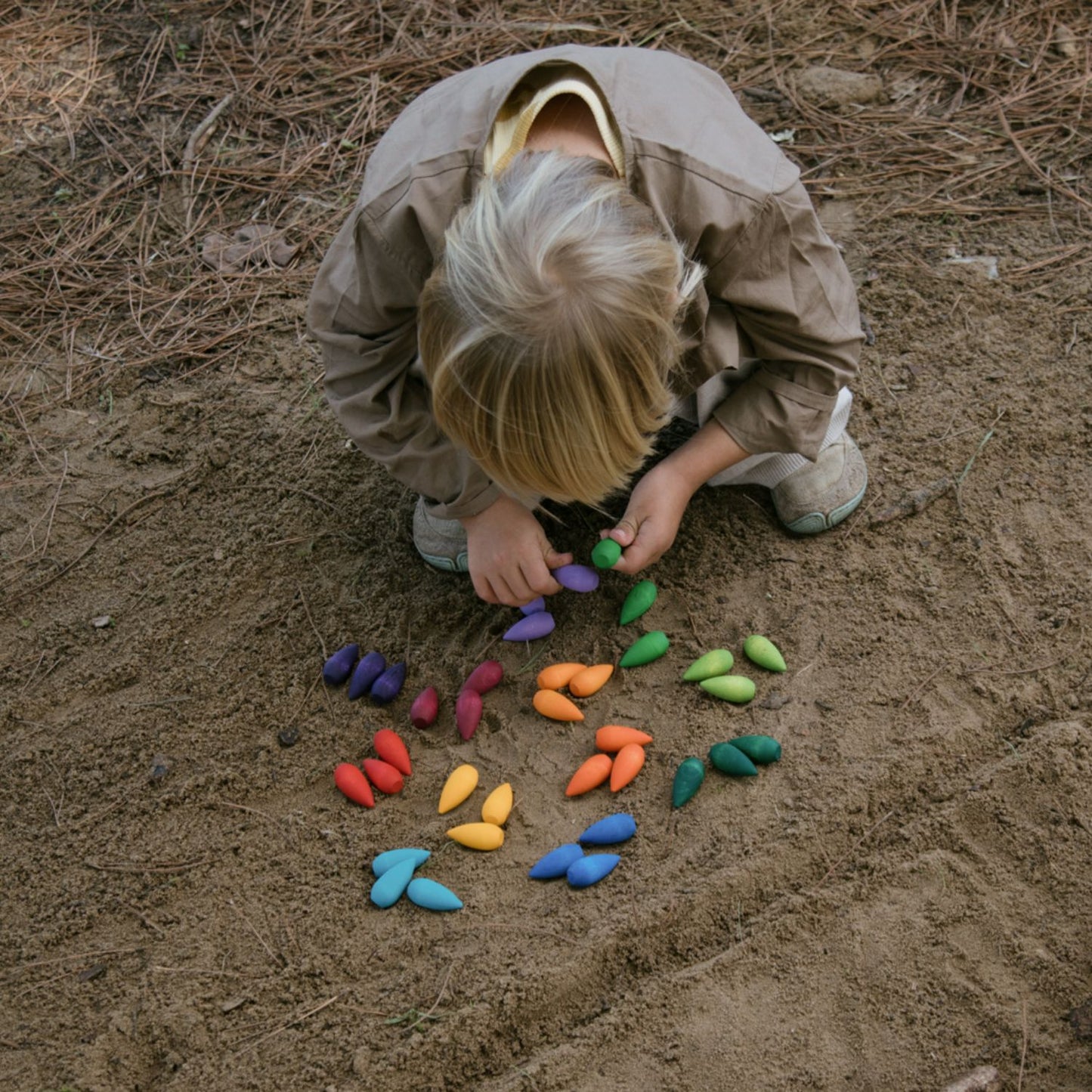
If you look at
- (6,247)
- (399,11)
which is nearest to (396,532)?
(6,247)

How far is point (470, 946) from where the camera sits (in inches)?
74.4

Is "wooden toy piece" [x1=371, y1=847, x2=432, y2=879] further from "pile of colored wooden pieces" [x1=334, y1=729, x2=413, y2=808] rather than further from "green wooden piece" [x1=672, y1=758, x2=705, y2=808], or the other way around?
"green wooden piece" [x1=672, y1=758, x2=705, y2=808]

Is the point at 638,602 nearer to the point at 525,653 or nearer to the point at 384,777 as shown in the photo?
the point at 525,653

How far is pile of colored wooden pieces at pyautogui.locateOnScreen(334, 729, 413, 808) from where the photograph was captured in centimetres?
212

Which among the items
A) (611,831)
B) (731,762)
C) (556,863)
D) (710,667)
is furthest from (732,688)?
(556,863)

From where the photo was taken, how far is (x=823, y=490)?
2379 mm

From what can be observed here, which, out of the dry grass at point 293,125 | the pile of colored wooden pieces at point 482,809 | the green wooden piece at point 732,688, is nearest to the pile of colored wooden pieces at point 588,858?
the pile of colored wooden pieces at point 482,809

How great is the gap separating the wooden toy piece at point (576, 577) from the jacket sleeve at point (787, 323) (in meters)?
0.42

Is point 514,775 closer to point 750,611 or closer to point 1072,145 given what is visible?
point 750,611

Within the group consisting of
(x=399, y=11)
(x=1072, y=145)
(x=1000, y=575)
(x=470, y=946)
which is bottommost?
(x=470, y=946)

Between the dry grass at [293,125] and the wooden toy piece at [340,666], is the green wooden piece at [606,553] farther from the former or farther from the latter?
the dry grass at [293,125]

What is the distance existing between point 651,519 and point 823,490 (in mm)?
416

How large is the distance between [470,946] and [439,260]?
116cm

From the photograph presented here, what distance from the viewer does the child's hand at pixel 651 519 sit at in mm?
2244
